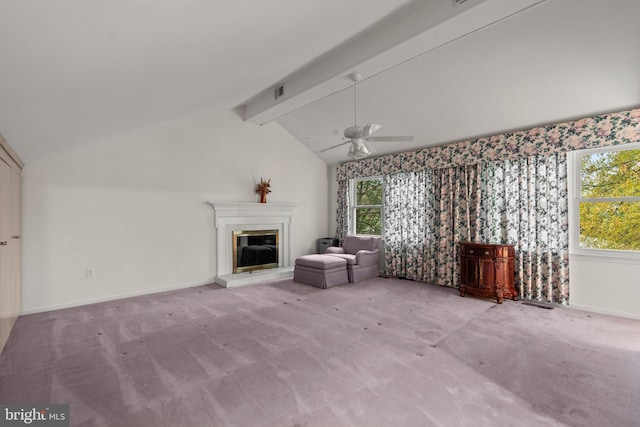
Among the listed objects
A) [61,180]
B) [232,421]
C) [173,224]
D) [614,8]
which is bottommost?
[232,421]

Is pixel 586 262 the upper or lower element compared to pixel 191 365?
upper

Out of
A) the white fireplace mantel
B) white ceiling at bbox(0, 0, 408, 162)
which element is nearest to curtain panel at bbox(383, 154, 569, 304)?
the white fireplace mantel

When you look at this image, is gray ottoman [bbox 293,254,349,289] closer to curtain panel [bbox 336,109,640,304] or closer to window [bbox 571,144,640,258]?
curtain panel [bbox 336,109,640,304]

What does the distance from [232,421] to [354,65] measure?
333cm

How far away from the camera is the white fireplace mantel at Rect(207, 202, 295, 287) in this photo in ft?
17.6

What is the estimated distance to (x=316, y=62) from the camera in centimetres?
369

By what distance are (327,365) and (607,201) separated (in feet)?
13.4

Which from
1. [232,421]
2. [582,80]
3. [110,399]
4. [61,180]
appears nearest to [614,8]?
[582,80]

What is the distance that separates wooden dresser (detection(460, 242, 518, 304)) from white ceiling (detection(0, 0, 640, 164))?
1764 millimetres

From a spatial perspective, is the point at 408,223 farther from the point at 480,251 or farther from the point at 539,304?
the point at 539,304

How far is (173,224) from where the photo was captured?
4.91 m

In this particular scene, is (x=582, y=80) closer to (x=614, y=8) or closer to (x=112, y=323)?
(x=614, y=8)

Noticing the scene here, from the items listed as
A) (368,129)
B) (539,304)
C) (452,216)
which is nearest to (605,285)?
(539,304)

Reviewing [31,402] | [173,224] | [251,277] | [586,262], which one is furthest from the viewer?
[251,277]
